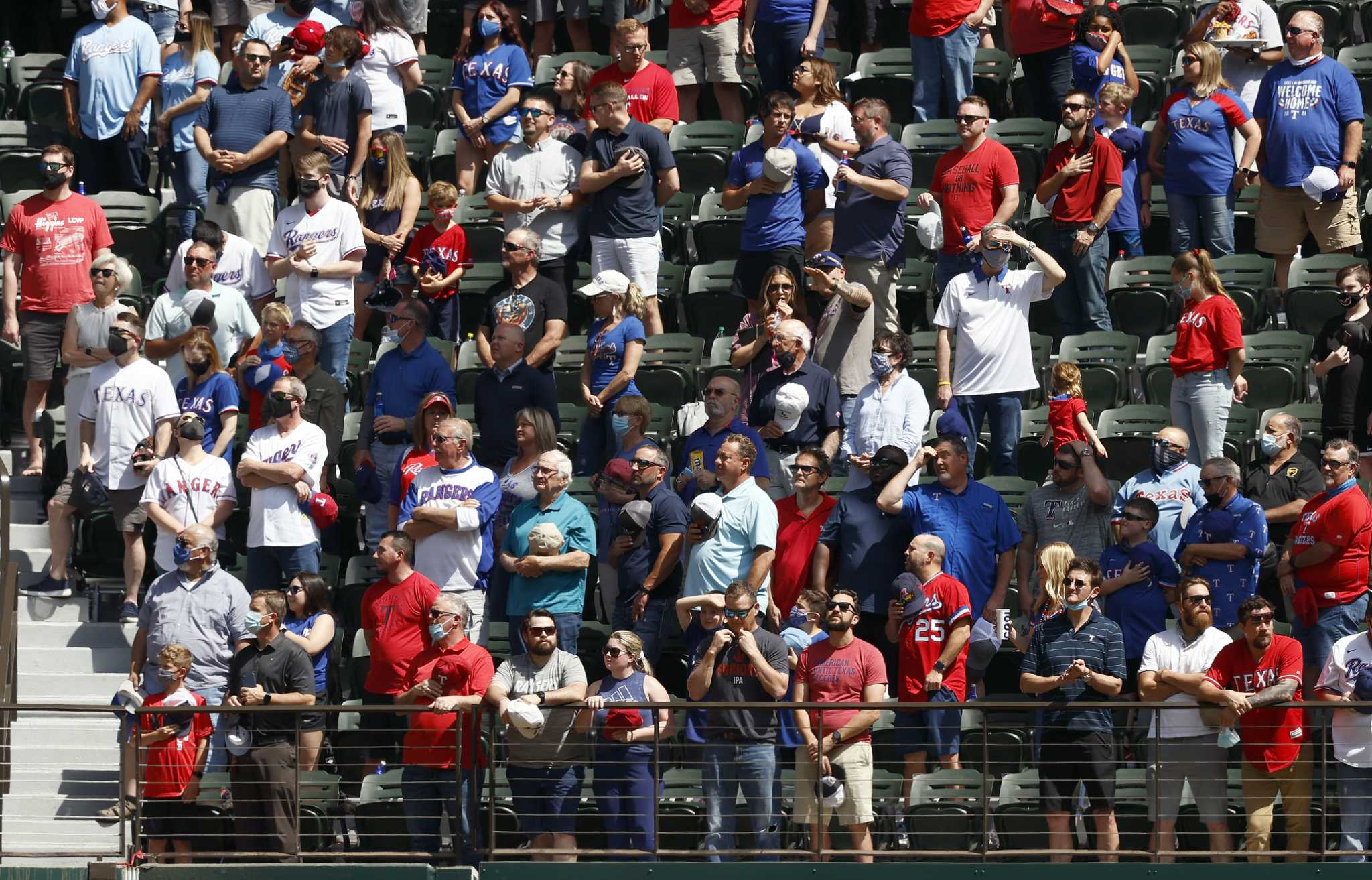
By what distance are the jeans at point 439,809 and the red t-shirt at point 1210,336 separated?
4.81 meters

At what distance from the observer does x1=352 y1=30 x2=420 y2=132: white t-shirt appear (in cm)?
1628

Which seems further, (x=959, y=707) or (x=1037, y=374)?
(x=1037, y=374)

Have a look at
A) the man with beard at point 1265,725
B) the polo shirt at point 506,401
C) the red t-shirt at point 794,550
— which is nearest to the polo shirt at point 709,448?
the red t-shirt at point 794,550

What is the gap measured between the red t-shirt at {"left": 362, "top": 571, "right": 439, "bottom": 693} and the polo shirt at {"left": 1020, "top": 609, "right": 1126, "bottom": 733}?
306cm

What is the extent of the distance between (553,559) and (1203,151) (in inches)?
214

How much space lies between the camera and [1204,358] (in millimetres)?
13344

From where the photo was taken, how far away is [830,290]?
13.7 m

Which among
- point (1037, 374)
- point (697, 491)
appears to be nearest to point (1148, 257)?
point (1037, 374)

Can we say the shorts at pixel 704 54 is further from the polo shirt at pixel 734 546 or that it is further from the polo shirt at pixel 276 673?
the polo shirt at pixel 276 673

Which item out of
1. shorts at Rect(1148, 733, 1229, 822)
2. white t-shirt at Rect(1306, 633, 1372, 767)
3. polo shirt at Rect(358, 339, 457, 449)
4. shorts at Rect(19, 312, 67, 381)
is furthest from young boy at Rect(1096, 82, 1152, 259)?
shorts at Rect(19, 312, 67, 381)

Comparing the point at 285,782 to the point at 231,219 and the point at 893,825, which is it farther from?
the point at 231,219

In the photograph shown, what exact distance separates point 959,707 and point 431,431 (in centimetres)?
350

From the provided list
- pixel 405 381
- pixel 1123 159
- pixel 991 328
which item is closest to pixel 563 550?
pixel 405 381

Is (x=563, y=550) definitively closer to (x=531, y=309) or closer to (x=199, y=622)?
(x=199, y=622)
